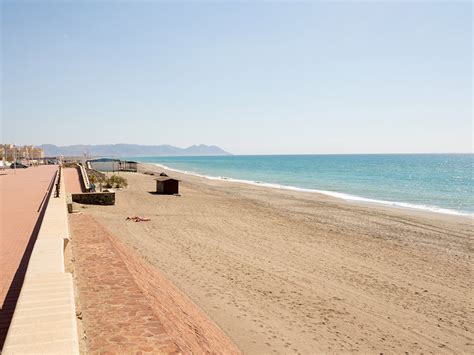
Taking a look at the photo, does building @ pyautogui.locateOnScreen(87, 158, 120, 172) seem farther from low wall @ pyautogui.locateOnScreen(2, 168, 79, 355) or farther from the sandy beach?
low wall @ pyautogui.locateOnScreen(2, 168, 79, 355)

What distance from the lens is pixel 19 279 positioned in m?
6.42

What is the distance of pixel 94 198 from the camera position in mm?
19266

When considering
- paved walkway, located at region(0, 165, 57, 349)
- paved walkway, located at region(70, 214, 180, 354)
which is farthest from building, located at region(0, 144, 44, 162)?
paved walkway, located at region(70, 214, 180, 354)

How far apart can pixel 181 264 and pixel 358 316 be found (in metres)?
5.27

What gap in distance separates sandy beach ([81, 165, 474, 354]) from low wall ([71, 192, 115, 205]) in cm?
86

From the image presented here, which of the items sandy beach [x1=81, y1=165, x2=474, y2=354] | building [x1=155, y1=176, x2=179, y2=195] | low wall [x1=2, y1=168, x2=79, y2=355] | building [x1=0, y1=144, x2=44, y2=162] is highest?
building [x1=0, y1=144, x2=44, y2=162]

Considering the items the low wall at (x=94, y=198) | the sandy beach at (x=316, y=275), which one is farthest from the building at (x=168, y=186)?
the low wall at (x=94, y=198)

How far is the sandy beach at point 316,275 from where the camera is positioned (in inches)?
279

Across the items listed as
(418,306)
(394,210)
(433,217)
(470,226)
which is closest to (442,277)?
(418,306)

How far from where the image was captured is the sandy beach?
279 inches

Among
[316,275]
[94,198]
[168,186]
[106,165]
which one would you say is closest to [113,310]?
[316,275]

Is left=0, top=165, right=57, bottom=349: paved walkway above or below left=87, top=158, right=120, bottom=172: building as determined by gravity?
below

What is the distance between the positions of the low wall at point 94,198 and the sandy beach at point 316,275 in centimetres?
86

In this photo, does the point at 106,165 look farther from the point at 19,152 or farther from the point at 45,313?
the point at 45,313
